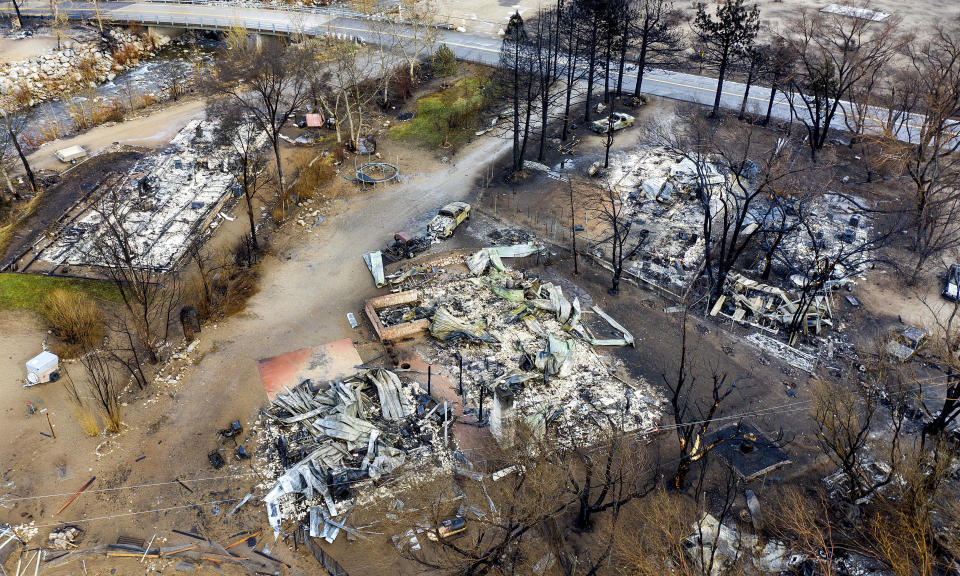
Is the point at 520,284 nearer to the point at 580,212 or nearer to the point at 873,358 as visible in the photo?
the point at 580,212

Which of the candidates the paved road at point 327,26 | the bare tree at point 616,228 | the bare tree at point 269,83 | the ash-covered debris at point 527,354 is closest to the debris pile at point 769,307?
the bare tree at point 616,228

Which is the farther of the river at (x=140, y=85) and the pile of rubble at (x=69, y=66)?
the pile of rubble at (x=69, y=66)

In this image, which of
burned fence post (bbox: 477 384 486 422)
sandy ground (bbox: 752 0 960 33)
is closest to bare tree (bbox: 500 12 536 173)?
burned fence post (bbox: 477 384 486 422)

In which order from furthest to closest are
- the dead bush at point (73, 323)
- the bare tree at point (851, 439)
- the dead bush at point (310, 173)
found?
the dead bush at point (310, 173) < the dead bush at point (73, 323) < the bare tree at point (851, 439)

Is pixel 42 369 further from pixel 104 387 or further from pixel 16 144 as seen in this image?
pixel 16 144

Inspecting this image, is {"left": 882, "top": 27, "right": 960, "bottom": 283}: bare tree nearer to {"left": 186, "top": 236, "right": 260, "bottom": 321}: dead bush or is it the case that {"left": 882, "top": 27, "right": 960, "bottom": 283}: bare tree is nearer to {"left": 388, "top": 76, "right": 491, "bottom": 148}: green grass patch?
{"left": 388, "top": 76, "right": 491, "bottom": 148}: green grass patch

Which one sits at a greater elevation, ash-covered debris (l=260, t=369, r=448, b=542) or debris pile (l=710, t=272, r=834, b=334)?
debris pile (l=710, t=272, r=834, b=334)

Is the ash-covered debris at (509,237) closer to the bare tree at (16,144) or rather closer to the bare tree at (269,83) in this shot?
the bare tree at (269,83)
